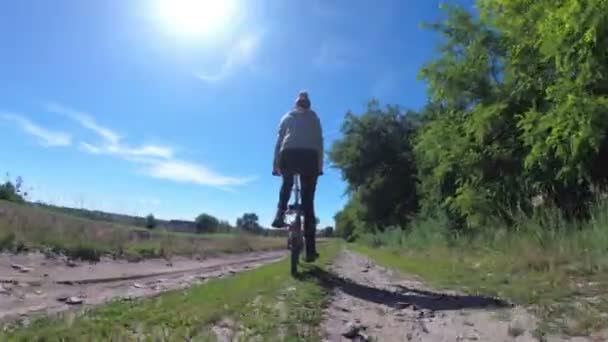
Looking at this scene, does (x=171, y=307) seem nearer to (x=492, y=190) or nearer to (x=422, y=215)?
(x=492, y=190)

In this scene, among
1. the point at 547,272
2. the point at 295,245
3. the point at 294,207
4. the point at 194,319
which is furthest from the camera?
the point at 294,207

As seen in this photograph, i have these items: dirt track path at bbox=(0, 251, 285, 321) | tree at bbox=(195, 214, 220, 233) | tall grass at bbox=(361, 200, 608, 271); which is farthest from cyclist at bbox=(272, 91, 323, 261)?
tree at bbox=(195, 214, 220, 233)

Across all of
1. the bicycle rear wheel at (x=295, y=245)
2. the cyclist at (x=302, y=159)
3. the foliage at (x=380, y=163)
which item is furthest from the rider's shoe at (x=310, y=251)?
the foliage at (x=380, y=163)

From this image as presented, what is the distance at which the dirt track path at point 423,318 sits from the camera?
3376 mm

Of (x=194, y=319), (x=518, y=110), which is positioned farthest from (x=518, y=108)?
(x=194, y=319)

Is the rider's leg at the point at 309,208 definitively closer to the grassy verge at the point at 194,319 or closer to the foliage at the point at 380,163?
the grassy verge at the point at 194,319

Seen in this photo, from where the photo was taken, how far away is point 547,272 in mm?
6531

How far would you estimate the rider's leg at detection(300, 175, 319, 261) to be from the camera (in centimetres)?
685

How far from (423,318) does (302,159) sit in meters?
3.27

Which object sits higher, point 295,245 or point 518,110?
point 518,110

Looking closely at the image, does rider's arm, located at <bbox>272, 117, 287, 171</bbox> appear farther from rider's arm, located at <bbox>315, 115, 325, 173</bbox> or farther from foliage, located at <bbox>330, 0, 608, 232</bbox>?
foliage, located at <bbox>330, 0, 608, 232</bbox>

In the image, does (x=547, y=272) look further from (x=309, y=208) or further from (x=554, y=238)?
(x=309, y=208)

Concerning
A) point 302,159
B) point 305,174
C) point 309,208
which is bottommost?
point 309,208

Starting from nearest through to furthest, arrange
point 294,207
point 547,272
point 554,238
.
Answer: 1. point 547,272
2. point 294,207
3. point 554,238
